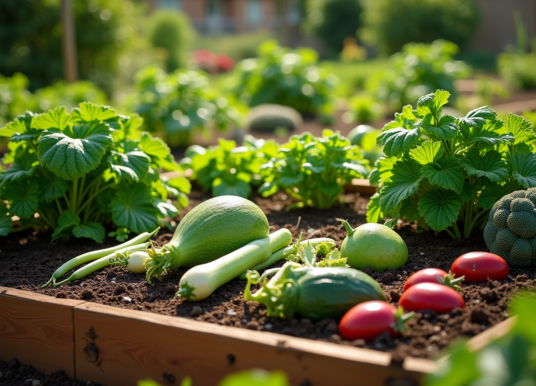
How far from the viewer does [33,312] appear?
2.54 m

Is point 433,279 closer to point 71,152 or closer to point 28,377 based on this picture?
point 28,377

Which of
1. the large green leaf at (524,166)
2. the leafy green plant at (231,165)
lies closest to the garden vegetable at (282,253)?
the large green leaf at (524,166)

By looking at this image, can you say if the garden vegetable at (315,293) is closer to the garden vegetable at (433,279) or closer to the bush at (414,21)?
the garden vegetable at (433,279)

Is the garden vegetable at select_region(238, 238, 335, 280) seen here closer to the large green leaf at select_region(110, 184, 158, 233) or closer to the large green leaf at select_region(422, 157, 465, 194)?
the large green leaf at select_region(422, 157, 465, 194)

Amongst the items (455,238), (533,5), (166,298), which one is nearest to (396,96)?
(455,238)

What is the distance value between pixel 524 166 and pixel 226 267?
1693 mm

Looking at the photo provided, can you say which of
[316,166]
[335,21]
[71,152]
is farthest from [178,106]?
[335,21]

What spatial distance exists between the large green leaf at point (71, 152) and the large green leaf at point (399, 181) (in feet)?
5.22

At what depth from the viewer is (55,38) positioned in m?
12.1

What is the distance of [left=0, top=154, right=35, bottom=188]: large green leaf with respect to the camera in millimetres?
3234

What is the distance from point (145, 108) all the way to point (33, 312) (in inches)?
178

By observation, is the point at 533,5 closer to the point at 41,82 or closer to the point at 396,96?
the point at 396,96

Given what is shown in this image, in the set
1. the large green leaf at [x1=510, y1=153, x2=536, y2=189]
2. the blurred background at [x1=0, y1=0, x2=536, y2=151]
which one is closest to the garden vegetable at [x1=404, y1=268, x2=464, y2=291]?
the large green leaf at [x1=510, y1=153, x2=536, y2=189]

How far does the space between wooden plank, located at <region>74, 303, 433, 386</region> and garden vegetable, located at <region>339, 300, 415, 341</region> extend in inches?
5.0
